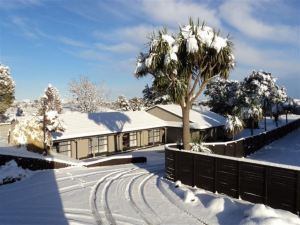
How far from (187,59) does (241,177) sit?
805 cm

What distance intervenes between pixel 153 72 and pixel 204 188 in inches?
308

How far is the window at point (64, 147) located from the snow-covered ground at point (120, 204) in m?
13.1

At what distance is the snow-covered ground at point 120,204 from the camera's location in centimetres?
1096

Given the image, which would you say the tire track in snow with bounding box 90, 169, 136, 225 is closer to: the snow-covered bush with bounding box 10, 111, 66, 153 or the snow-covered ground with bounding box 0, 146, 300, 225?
the snow-covered ground with bounding box 0, 146, 300, 225

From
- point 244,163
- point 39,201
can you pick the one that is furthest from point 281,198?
point 39,201

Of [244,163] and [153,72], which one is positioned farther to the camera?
[153,72]

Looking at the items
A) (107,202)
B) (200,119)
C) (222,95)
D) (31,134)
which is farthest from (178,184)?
(222,95)

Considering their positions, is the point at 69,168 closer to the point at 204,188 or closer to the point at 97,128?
the point at 204,188

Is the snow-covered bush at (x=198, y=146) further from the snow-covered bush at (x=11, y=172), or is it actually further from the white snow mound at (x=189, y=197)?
the snow-covered bush at (x=11, y=172)

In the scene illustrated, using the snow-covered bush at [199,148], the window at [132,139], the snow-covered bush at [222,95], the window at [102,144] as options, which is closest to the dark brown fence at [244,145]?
the snow-covered bush at [199,148]

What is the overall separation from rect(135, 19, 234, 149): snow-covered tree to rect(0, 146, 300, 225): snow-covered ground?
16.2ft

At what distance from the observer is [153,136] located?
42438mm

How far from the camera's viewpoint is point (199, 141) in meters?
21.3

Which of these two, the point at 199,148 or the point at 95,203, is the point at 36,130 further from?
the point at 95,203
